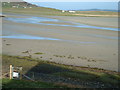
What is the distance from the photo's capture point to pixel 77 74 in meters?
12.2

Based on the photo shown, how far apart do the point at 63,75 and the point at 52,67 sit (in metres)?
1.96

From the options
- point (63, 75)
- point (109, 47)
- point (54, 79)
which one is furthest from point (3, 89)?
point (109, 47)

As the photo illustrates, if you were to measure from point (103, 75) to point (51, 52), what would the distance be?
7.16 metres

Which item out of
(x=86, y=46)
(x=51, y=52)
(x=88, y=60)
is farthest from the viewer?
(x=86, y=46)

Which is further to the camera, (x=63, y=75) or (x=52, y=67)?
(x=52, y=67)

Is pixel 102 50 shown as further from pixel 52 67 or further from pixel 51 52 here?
pixel 52 67

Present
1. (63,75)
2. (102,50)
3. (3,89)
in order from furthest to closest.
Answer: (102,50), (63,75), (3,89)

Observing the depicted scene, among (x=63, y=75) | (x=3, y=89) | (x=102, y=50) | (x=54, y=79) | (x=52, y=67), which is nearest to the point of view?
(x=3, y=89)

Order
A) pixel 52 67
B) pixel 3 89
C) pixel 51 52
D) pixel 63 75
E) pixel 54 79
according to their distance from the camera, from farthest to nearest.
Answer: pixel 51 52 < pixel 52 67 < pixel 63 75 < pixel 54 79 < pixel 3 89

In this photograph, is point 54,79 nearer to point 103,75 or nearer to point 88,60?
point 103,75

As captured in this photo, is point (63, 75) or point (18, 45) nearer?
point (63, 75)

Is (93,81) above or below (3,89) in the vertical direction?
below

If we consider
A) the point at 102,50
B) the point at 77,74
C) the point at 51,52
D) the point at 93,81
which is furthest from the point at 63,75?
the point at 102,50

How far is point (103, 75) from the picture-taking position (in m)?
12.5
